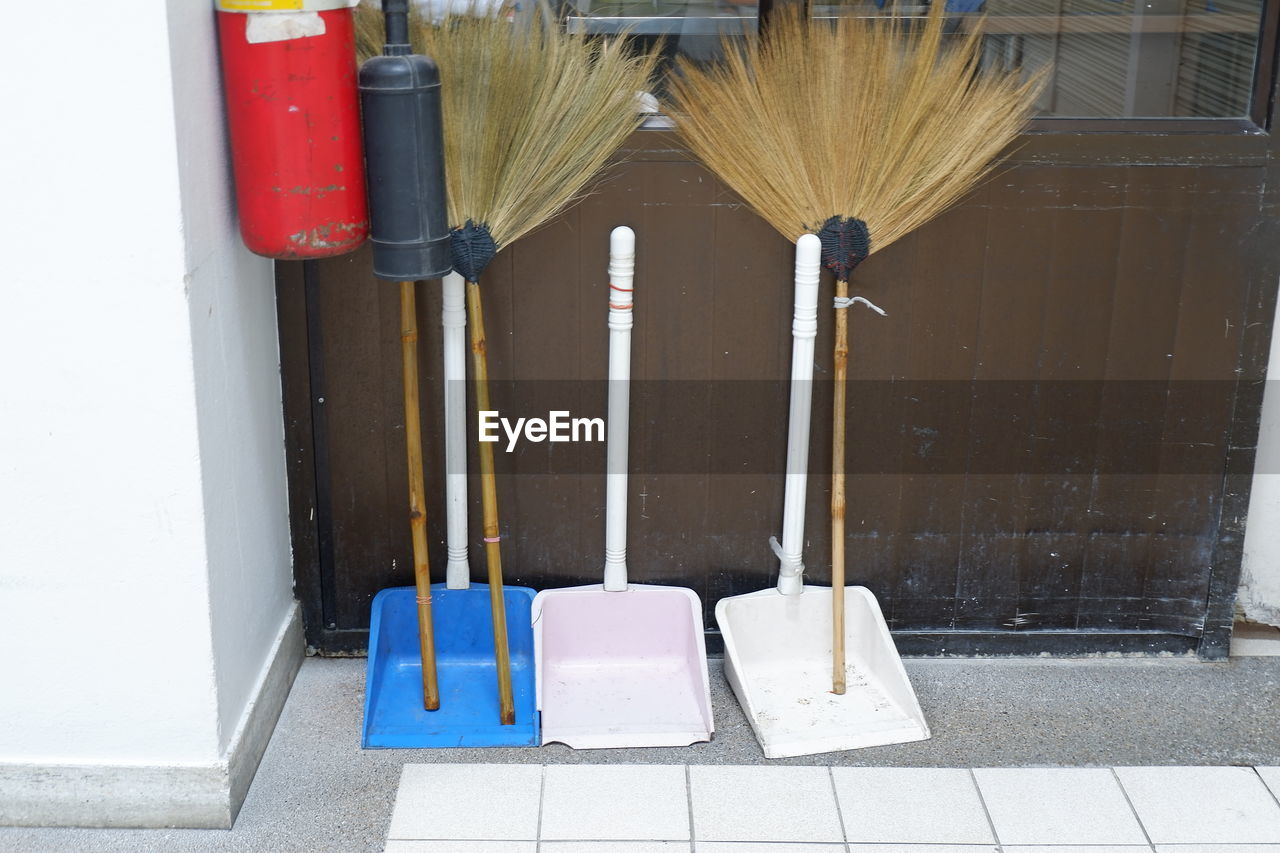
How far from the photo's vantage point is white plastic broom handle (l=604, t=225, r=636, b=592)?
2.71 m

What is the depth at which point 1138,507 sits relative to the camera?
304 centimetres

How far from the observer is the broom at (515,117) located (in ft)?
8.26

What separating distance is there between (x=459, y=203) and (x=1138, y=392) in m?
1.59

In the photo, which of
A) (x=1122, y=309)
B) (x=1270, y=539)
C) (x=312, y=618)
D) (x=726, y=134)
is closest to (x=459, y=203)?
(x=726, y=134)

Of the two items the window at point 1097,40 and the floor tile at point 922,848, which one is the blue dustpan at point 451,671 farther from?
the window at point 1097,40

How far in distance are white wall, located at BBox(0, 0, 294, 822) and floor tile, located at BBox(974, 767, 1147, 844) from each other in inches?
60.4

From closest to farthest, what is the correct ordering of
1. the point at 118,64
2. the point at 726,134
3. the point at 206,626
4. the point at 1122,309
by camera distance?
the point at 118,64
the point at 206,626
the point at 726,134
the point at 1122,309

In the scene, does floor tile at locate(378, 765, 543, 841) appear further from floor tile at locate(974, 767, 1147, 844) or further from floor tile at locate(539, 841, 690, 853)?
floor tile at locate(974, 767, 1147, 844)

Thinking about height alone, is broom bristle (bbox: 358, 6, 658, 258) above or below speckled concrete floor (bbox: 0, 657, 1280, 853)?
above

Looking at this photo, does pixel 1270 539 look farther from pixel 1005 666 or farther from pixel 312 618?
pixel 312 618

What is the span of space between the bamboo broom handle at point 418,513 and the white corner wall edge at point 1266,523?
1.91 meters

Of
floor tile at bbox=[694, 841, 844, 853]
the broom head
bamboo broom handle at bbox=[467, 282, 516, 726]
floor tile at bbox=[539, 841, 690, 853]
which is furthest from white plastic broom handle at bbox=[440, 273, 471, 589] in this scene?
floor tile at bbox=[694, 841, 844, 853]

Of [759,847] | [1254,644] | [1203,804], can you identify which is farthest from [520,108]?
[1254,644]

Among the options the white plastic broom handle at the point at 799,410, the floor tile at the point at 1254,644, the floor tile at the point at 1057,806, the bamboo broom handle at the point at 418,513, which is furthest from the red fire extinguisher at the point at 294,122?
the floor tile at the point at 1254,644
